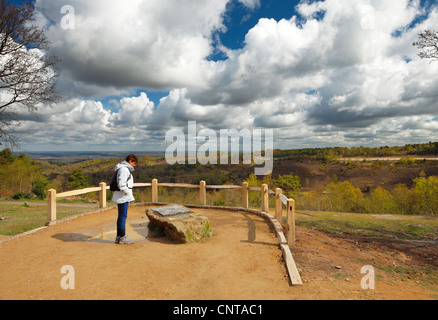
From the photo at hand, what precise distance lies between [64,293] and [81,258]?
5.04 ft

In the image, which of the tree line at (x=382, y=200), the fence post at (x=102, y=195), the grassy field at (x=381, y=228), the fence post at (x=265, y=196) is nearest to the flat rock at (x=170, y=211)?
the fence post at (x=265, y=196)

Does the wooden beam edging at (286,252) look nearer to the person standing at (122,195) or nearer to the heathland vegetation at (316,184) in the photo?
the person standing at (122,195)

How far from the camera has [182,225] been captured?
6258 millimetres

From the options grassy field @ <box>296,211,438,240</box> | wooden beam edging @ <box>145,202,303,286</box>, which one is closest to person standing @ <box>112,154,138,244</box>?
wooden beam edging @ <box>145,202,303,286</box>

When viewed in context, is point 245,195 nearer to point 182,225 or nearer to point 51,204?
point 182,225

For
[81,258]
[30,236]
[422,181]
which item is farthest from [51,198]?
[422,181]

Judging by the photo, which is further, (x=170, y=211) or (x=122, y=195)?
(x=170, y=211)

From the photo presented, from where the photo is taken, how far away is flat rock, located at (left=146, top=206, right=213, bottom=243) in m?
6.17

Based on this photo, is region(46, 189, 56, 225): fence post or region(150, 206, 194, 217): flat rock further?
region(46, 189, 56, 225): fence post

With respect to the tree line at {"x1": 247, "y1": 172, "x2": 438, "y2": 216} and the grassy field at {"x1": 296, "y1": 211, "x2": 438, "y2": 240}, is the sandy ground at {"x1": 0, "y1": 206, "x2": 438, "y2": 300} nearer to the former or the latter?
the grassy field at {"x1": 296, "y1": 211, "x2": 438, "y2": 240}

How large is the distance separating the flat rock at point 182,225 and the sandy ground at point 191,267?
26cm

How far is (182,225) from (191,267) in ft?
5.49

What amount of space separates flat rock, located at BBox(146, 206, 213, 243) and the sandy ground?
0.87 ft

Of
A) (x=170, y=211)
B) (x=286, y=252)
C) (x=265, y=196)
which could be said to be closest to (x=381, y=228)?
(x=265, y=196)
